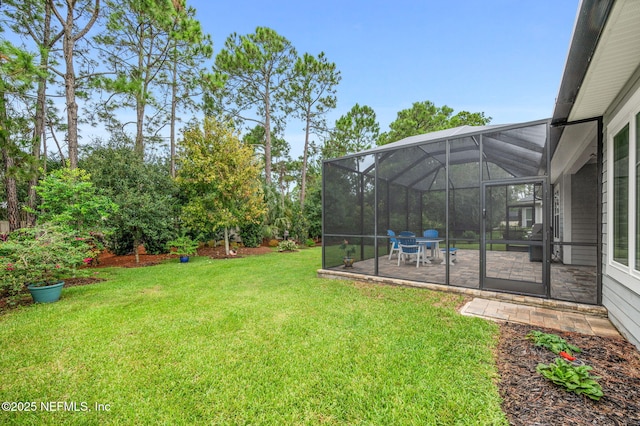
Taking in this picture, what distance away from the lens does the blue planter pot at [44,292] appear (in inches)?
171

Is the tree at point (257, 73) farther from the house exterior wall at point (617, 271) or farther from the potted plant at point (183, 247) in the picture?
the house exterior wall at point (617, 271)

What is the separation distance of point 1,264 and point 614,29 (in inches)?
296

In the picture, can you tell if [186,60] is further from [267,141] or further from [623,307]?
[623,307]

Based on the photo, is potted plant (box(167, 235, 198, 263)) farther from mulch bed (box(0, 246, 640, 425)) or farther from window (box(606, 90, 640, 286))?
window (box(606, 90, 640, 286))

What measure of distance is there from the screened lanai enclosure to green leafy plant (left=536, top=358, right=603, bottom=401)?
1989 mm

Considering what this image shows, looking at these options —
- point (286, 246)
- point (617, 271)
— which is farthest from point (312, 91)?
point (617, 271)

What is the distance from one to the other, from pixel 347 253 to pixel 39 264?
5.57 meters

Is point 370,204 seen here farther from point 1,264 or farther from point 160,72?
point 160,72

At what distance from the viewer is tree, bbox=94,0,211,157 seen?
7586 millimetres

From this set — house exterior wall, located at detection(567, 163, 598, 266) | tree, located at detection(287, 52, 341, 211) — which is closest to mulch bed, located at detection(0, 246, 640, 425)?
house exterior wall, located at detection(567, 163, 598, 266)

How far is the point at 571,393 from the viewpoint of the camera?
1933 mm

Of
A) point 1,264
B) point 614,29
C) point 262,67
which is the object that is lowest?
point 1,264

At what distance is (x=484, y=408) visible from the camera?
182 cm

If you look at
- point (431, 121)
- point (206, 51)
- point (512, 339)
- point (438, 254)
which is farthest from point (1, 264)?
point (431, 121)
